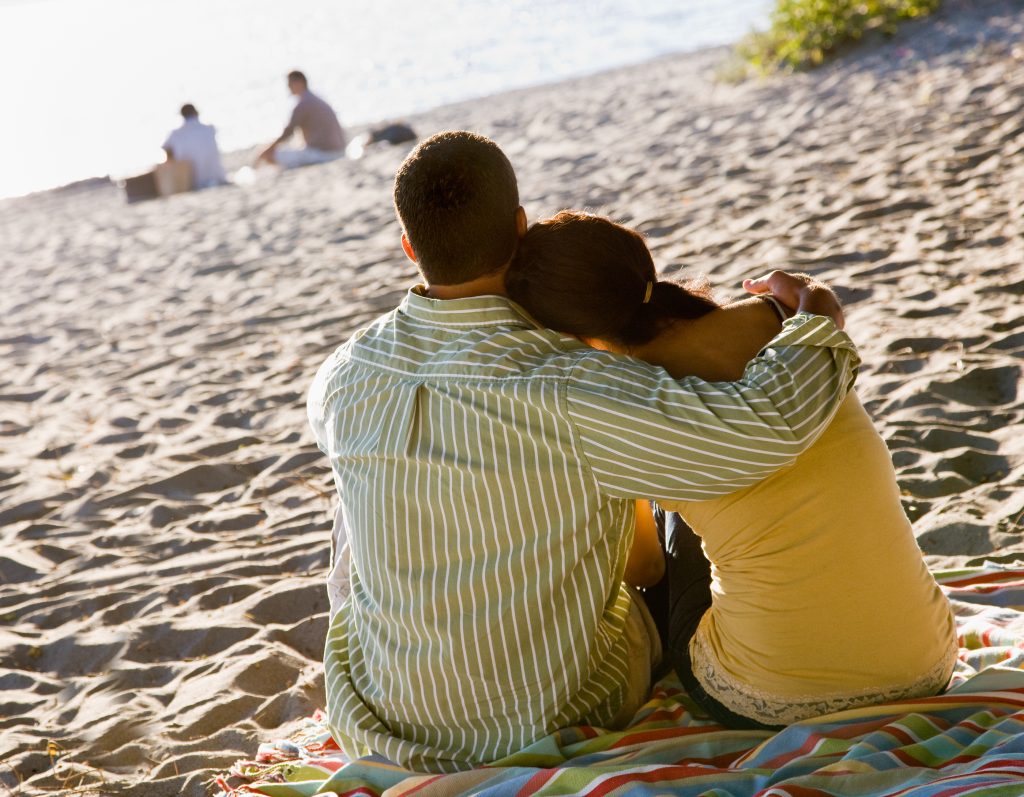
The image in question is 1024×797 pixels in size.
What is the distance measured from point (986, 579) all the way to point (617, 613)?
39.5 inches

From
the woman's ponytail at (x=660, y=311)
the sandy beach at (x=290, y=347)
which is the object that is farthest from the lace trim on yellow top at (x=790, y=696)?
the sandy beach at (x=290, y=347)

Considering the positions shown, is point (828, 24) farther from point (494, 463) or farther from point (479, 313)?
point (494, 463)

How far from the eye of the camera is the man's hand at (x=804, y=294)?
2.04 m

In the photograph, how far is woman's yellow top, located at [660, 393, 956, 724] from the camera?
A: 1.93 metres

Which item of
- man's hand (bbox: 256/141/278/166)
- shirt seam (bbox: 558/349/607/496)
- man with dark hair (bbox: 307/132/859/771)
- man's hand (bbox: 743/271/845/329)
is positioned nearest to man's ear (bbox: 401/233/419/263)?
man with dark hair (bbox: 307/132/859/771)

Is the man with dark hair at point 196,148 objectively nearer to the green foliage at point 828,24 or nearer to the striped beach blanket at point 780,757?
the green foliage at point 828,24

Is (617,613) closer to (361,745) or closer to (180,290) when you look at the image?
(361,745)

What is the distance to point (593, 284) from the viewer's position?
6.50ft

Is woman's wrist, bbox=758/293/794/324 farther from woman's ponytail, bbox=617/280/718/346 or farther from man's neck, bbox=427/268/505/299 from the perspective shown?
man's neck, bbox=427/268/505/299

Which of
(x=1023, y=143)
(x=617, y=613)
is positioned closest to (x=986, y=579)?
(x=617, y=613)

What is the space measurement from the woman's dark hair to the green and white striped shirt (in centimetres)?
5

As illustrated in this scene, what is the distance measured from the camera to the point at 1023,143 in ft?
19.5

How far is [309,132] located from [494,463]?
10.4m

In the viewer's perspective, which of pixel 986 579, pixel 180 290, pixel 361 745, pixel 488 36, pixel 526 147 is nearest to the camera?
pixel 361 745
